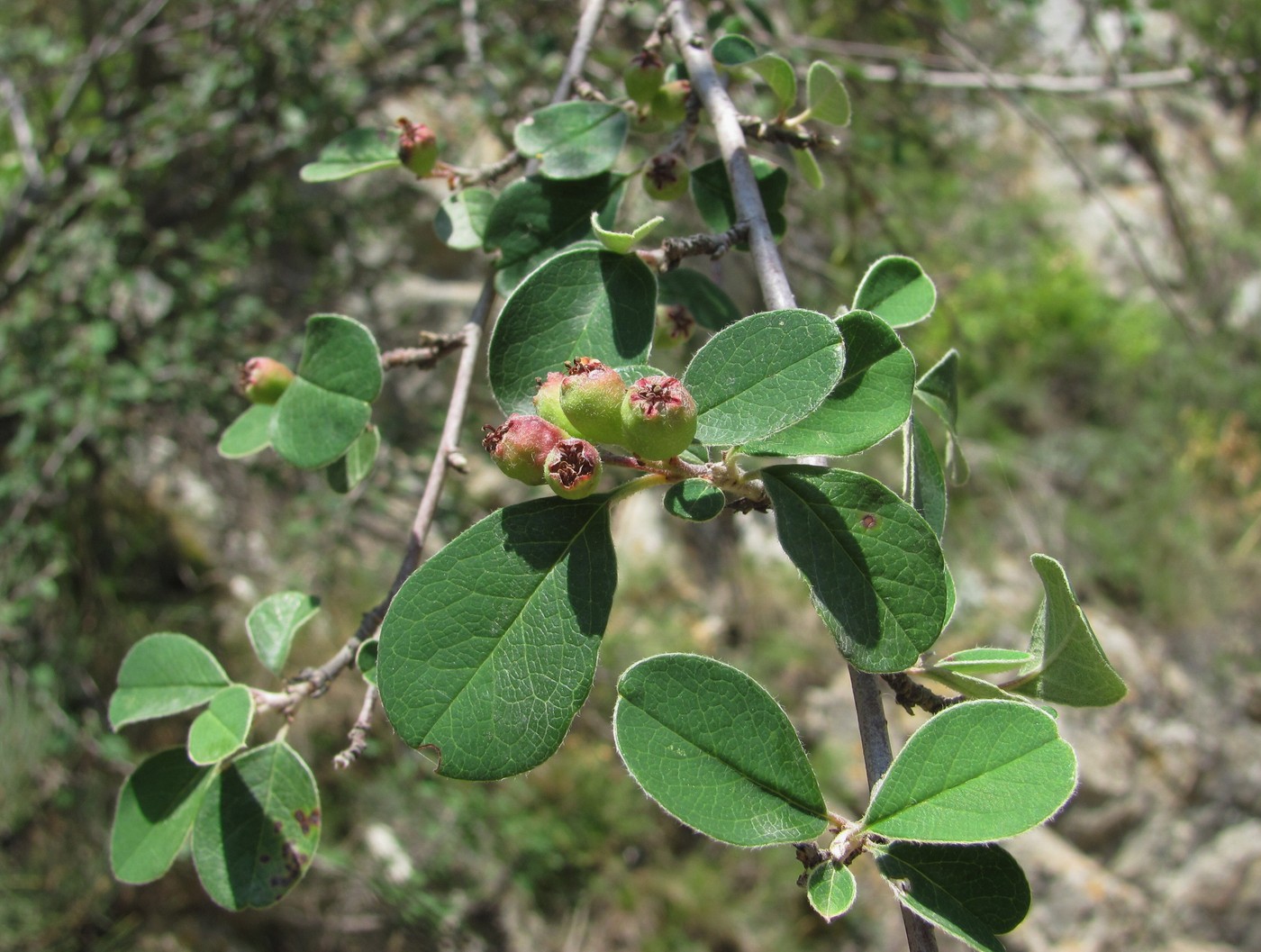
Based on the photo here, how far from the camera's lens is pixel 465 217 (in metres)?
0.73

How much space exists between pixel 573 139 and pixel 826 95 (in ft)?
0.71

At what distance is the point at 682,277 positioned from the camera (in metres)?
0.74

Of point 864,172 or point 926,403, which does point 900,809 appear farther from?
point 864,172

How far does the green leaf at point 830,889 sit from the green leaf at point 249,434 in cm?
53

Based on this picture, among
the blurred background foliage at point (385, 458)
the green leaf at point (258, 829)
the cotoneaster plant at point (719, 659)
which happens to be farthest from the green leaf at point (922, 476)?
the blurred background foliage at point (385, 458)

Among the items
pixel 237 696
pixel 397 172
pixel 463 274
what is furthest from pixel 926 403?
pixel 463 274

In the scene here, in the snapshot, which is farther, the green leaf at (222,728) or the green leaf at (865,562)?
the green leaf at (222,728)

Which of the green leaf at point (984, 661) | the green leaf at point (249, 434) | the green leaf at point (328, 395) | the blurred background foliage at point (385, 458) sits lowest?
the blurred background foliage at point (385, 458)

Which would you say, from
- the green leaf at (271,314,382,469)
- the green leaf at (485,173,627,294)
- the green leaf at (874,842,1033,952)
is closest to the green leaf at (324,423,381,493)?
the green leaf at (271,314,382,469)

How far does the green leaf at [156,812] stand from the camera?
63cm

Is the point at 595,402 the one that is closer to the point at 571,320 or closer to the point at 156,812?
the point at 571,320

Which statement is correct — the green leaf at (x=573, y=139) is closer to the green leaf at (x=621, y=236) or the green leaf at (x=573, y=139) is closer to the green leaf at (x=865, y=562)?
the green leaf at (x=621, y=236)

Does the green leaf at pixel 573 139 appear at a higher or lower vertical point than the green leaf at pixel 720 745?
higher

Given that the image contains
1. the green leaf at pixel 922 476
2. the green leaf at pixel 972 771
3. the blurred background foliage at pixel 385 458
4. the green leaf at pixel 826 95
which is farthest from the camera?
the blurred background foliage at pixel 385 458
